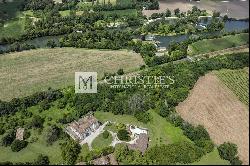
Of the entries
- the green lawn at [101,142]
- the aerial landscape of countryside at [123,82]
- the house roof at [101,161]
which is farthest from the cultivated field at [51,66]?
the house roof at [101,161]

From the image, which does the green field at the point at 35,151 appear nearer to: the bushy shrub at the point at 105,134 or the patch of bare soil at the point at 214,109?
the bushy shrub at the point at 105,134

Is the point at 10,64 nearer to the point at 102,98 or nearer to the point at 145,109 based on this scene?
the point at 102,98

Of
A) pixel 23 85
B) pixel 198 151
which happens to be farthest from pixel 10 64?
pixel 198 151

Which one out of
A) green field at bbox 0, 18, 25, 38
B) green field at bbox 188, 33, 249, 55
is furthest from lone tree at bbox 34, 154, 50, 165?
green field at bbox 0, 18, 25, 38

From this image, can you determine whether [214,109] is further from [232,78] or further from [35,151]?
[35,151]

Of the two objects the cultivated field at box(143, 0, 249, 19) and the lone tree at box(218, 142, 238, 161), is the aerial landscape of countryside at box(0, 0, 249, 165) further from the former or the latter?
the cultivated field at box(143, 0, 249, 19)
